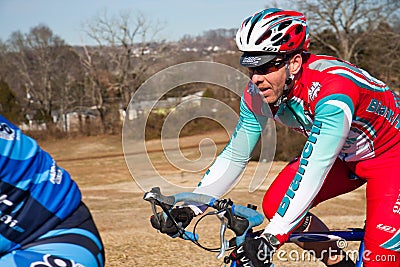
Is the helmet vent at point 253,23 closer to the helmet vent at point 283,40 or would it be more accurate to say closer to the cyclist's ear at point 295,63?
the helmet vent at point 283,40

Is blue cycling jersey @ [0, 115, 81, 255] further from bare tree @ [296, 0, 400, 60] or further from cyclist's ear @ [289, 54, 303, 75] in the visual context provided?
bare tree @ [296, 0, 400, 60]

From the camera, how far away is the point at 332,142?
332 cm

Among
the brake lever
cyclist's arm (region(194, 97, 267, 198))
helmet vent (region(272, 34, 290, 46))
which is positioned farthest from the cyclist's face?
the brake lever

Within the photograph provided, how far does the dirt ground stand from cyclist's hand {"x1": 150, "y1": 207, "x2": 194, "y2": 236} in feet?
9.68

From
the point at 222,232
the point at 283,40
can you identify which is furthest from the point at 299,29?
the point at 222,232

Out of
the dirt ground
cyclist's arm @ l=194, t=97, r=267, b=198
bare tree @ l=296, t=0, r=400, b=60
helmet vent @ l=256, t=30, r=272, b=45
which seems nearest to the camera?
helmet vent @ l=256, t=30, r=272, b=45

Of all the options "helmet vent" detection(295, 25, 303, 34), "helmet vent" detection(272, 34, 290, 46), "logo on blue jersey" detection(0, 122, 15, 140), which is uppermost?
"helmet vent" detection(295, 25, 303, 34)

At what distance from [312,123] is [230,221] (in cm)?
92

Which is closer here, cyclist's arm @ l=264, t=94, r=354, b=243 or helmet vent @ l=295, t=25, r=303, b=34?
cyclist's arm @ l=264, t=94, r=354, b=243

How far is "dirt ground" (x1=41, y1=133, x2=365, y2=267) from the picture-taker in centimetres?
712

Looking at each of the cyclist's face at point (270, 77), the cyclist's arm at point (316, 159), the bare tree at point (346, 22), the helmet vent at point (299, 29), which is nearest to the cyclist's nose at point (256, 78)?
the cyclist's face at point (270, 77)

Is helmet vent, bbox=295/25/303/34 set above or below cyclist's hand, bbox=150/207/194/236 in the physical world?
above

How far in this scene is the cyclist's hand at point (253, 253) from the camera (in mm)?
3098

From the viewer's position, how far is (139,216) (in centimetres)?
1168
